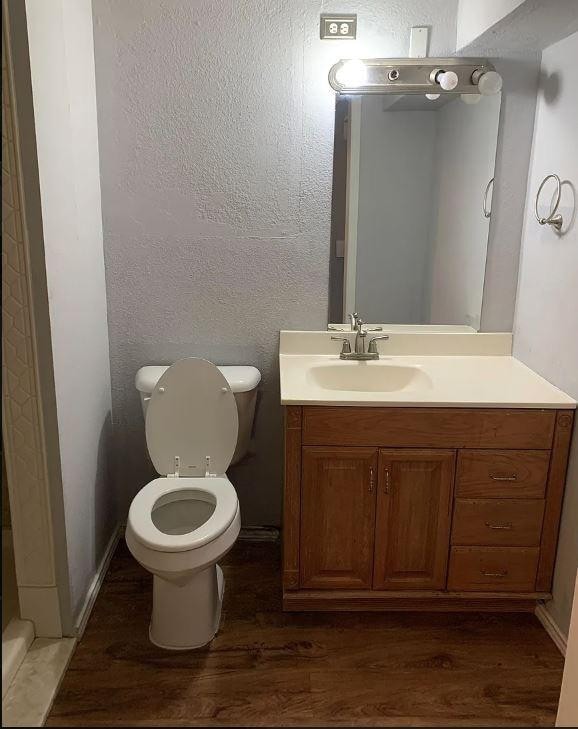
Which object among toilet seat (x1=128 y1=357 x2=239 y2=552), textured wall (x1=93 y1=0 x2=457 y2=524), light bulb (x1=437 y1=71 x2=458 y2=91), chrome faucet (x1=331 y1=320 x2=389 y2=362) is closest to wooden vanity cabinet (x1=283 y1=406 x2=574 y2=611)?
toilet seat (x1=128 y1=357 x2=239 y2=552)

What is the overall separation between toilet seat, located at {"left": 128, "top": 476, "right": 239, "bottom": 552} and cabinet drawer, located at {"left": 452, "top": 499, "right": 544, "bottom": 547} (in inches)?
29.2

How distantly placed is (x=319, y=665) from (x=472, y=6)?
2.14m

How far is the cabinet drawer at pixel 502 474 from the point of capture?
2.11 meters

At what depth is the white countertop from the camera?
2053mm

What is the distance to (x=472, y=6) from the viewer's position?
2.15 metres

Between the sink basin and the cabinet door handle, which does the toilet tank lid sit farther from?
the cabinet door handle

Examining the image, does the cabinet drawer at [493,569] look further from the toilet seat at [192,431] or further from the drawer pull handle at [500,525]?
the toilet seat at [192,431]

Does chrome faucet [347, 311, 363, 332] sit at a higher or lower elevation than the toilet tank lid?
higher

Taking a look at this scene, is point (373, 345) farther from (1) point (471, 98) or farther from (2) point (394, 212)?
(1) point (471, 98)

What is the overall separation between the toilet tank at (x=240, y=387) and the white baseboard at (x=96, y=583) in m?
0.59

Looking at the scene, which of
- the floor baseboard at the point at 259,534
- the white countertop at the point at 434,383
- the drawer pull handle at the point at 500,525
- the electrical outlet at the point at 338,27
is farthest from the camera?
the floor baseboard at the point at 259,534

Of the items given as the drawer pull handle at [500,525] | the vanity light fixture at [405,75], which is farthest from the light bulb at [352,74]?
the drawer pull handle at [500,525]

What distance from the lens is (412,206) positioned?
2.43m

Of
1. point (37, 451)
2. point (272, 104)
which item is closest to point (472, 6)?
point (272, 104)
